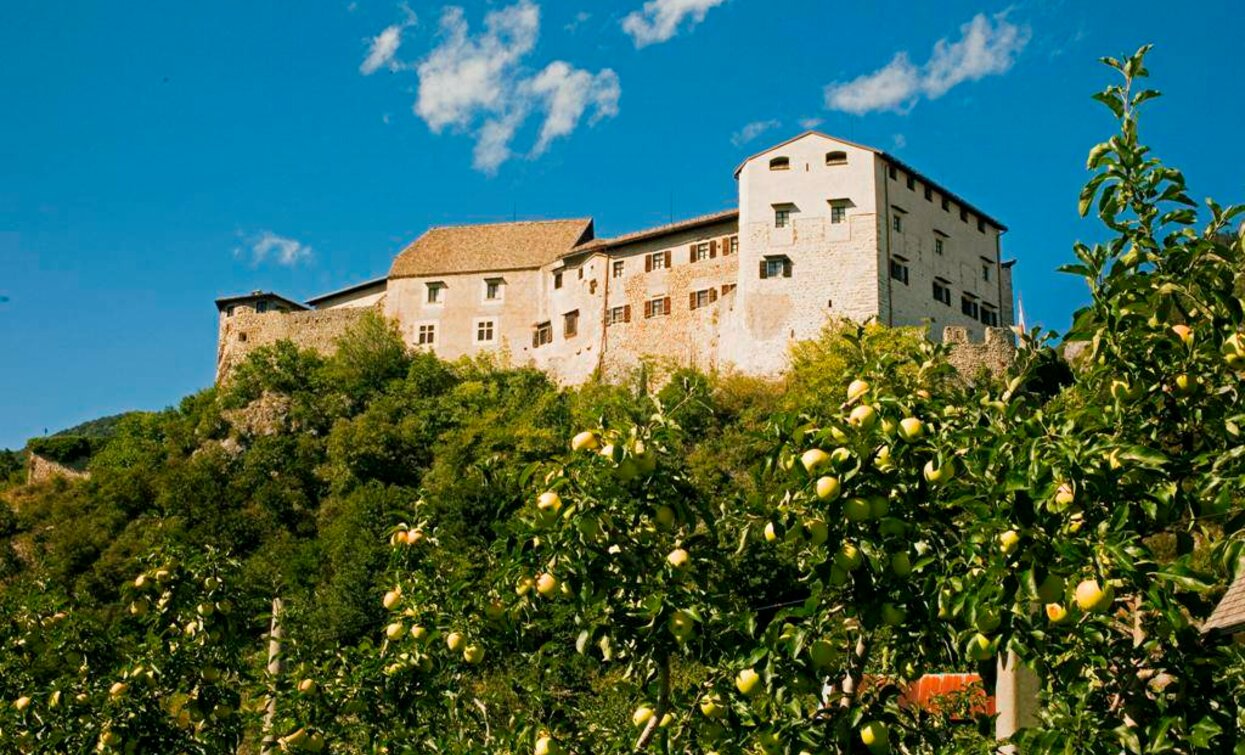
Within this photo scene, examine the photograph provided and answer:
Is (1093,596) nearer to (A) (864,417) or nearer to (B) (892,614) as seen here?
(B) (892,614)

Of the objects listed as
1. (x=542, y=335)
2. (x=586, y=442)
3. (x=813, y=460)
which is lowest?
(x=813, y=460)

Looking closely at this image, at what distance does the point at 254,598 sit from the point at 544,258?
5827 cm

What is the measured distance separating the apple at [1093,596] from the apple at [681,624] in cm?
174

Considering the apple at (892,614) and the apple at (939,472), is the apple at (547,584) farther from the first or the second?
the apple at (939,472)

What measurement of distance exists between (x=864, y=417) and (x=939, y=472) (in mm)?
386

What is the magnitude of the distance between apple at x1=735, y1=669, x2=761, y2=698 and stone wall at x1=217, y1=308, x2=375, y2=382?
209ft

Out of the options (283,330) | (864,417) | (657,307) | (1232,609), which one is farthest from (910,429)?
(283,330)

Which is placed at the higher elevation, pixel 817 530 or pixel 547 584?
pixel 817 530

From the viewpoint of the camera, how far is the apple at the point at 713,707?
6.01 metres

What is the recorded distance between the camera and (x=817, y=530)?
5.48m

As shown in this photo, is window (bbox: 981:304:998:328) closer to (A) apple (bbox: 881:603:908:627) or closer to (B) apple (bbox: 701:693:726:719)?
(B) apple (bbox: 701:693:726:719)

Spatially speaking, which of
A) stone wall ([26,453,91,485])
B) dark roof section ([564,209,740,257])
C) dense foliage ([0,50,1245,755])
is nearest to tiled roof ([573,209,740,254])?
dark roof section ([564,209,740,257])

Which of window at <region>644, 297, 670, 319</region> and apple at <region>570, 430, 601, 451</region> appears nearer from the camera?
apple at <region>570, 430, 601, 451</region>

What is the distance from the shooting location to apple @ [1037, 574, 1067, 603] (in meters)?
5.03
